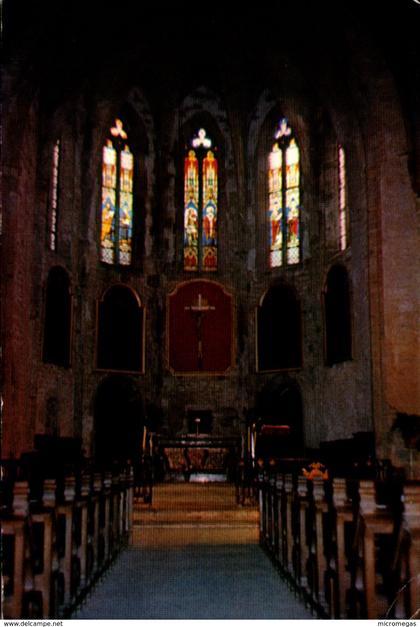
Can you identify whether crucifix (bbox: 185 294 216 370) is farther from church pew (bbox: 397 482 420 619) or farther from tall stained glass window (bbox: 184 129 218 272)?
church pew (bbox: 397 482 420 619)

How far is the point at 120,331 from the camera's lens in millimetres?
21734

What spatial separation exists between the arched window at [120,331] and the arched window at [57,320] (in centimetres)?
137

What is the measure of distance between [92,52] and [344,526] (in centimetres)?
1735

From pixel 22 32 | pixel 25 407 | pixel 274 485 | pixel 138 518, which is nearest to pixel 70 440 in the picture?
pixel 25 407

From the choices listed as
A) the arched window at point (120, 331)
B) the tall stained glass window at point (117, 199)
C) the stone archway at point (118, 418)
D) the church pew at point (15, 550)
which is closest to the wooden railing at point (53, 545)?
the church pew at point (15, 550)

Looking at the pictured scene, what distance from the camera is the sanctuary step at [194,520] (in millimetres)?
10820

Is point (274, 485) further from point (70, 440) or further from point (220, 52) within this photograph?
point (220, 52)

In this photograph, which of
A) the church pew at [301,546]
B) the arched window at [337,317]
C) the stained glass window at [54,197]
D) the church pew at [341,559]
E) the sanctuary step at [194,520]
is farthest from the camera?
the stained glass window at [54,197]

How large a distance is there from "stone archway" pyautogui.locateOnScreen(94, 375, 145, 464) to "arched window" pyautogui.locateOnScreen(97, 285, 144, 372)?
0.44m

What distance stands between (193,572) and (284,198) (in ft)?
53.3

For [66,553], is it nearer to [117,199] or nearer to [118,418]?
[118,418]

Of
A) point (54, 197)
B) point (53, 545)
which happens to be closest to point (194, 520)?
point (53, 545)

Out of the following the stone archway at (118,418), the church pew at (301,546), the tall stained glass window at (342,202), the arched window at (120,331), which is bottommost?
the church pew at (301,546)

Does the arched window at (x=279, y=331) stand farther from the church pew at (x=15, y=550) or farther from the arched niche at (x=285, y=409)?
the church pew at (x=15, y=550)
